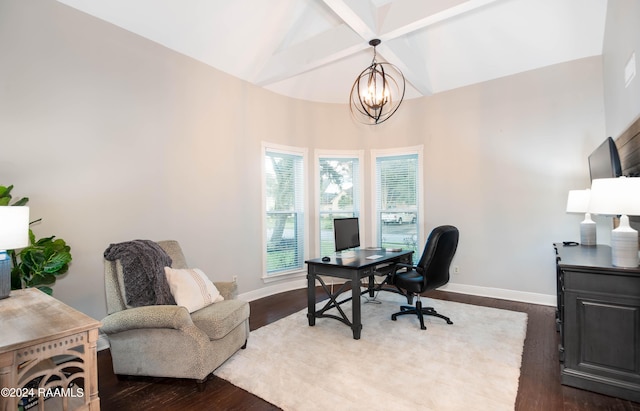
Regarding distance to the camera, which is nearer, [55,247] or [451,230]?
[55,247]

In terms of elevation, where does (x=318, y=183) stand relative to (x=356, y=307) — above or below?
above

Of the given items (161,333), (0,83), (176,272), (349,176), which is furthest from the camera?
(349,176)

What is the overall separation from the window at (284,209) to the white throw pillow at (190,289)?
6.20ft

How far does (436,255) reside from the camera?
315 cm

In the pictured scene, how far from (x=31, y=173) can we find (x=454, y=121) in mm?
4942

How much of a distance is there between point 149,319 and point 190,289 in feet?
1.39

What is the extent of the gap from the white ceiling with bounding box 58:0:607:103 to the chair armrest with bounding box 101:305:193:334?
2721 mm

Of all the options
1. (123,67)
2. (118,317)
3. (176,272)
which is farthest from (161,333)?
(123,67)

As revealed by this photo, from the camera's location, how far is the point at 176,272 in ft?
8.69

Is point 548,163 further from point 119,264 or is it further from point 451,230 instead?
point 119,264

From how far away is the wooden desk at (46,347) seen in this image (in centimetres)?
128

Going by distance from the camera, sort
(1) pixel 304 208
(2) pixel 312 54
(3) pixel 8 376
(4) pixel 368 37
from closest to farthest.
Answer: (3) pixel 8 376
(4) pixel 368 37
(2) pixel 312 54
(1) pixel 304 208

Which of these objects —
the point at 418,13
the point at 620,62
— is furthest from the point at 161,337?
the point at 620,62

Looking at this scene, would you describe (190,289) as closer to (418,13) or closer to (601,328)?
(601,328)
